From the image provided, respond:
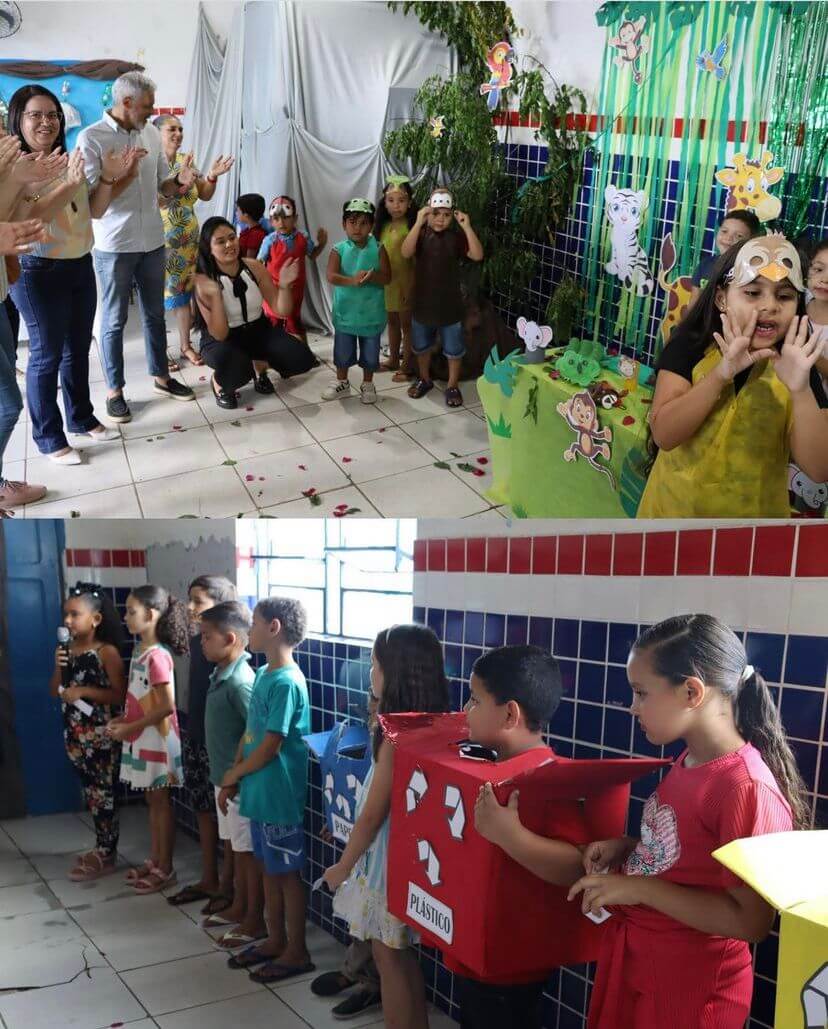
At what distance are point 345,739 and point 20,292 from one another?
3.52 ft

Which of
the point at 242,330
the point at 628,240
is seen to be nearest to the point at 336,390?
the point at 242,330

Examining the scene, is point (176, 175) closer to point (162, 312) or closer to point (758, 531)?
point (162, 312)

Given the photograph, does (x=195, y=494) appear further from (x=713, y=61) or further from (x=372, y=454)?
(x=713, y=61)

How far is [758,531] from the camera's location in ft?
4.66

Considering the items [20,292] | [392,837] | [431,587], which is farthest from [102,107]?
[392,837]

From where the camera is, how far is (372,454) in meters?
1.82

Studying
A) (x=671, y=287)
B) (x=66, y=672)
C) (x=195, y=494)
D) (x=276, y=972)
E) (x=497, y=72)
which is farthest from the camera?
(x=66, y=672)

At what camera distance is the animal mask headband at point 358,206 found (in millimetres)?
1683

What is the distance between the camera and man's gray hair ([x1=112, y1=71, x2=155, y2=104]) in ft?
5.10

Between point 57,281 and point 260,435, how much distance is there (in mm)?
435

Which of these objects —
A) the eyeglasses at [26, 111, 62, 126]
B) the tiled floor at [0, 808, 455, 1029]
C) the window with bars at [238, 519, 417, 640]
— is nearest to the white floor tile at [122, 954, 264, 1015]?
the tiled floor at [0, 808, 455, 1029]

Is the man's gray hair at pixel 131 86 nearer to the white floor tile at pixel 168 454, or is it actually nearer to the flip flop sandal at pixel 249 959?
the white floor tile at pixel 168 454

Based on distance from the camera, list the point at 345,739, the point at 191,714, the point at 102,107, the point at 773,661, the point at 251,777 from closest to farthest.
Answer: the point at 773,661 < the point at 102,107 < the point at 345,739 < the point at 251,777 < the point at 191,714

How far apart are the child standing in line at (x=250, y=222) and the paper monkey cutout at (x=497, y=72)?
16.2 inches
